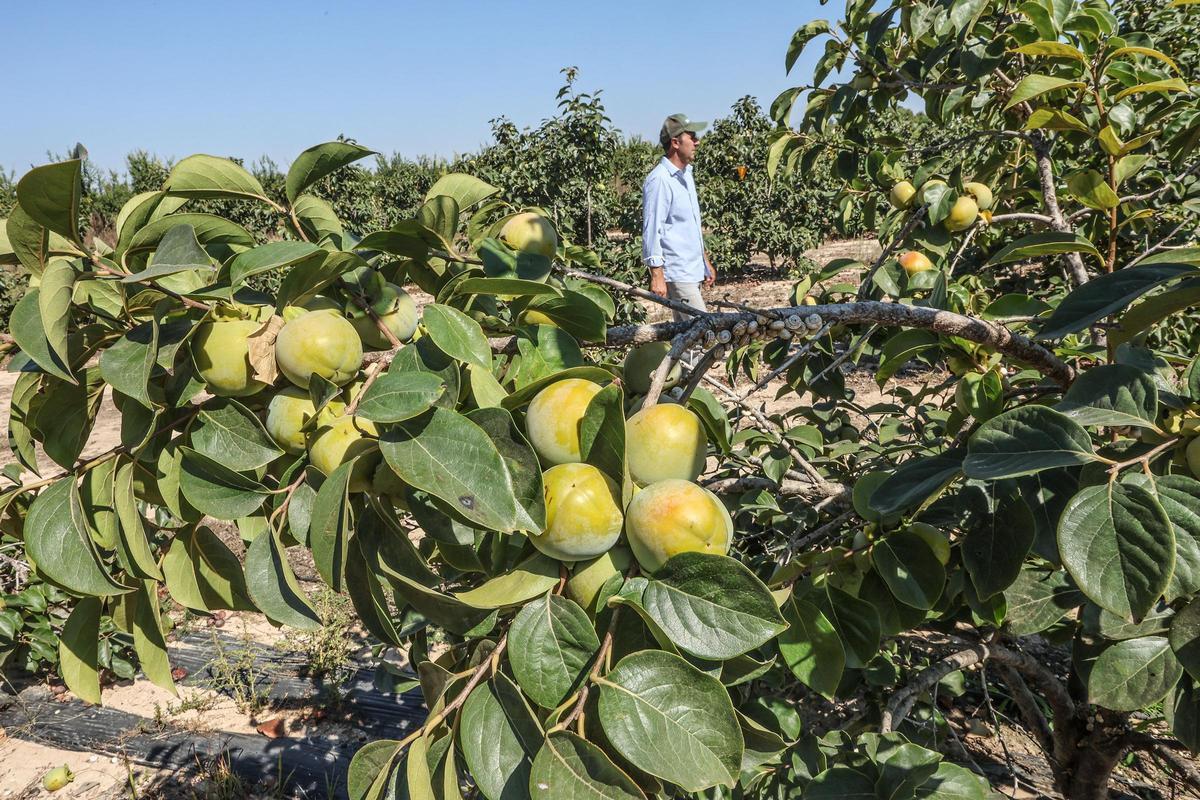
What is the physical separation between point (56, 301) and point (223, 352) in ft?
0.49

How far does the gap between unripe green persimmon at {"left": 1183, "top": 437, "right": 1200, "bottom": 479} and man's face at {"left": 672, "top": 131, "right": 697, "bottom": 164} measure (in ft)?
15.5

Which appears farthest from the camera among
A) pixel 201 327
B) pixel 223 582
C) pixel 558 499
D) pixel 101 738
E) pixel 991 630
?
pixel 101 738

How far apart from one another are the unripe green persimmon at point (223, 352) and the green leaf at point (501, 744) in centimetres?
41

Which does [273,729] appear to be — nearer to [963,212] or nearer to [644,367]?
[644,367]

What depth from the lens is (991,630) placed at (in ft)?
5.02

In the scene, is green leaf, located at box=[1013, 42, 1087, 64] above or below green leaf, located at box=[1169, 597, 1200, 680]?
above

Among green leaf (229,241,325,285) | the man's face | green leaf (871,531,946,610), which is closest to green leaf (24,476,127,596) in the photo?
green leaf (229,241,325,285)

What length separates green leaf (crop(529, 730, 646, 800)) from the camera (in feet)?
1.92

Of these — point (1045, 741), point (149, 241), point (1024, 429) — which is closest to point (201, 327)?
point (149, 241)

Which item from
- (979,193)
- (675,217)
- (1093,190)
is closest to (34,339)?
(1093,190)

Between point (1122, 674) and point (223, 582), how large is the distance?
118 cm

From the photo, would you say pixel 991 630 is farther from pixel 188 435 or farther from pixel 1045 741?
pixel 188 435

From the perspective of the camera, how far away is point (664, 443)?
0.69m

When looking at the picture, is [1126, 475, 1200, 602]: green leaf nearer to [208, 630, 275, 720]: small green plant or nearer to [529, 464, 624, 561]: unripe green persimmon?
[529, 464, 624, 561]: unripe green persimmon
